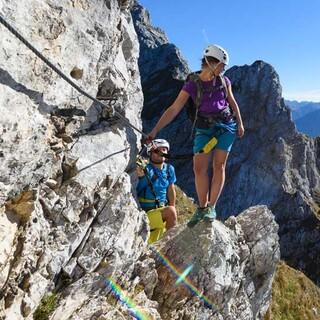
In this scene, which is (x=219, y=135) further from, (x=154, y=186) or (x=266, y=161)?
(x=266, y=161)

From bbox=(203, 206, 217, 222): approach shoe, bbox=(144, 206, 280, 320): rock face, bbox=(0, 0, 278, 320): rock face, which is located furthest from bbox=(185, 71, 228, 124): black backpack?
bbox=(144, 206, 280, 320): rock face

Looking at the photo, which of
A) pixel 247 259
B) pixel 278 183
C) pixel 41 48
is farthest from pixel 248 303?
pixel 278 183

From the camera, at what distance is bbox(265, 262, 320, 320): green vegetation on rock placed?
52.9 ft

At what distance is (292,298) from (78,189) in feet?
42.9

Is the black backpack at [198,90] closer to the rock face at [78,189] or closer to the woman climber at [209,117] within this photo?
the woman climber at [209,117]

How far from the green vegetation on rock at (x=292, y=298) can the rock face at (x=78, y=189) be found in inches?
228

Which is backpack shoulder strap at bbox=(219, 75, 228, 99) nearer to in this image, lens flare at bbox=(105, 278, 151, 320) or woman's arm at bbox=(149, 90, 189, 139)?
woman's arm at bbox=(149, 90, 189, 139)

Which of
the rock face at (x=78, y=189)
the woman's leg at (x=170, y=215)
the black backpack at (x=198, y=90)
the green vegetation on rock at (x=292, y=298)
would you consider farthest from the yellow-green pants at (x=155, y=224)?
the green vegetation on rock at (x=292, y=298)

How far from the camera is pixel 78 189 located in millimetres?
8367

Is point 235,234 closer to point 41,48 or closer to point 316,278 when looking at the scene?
point 41,48

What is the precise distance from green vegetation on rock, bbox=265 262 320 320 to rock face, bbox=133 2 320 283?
87.1 m

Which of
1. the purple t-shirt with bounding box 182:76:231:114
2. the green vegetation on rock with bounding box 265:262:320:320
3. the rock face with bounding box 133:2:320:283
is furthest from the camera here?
the rock face with bounding box 133:2:320:283

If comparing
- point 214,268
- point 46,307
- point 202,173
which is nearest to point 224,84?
→ point 202,173

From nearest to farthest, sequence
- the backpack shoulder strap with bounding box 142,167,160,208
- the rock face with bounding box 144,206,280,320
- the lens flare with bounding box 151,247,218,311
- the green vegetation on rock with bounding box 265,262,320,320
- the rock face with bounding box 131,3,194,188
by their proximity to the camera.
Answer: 1. the rock face with bounding box 144,206,280,320
2. the lens flare with bounding box 151,247,218,311
3. the backpack shoulder strap with bounding box 142,167,160,208
4. the green vegetation on rock with bounding box 265,262,320,320
5. the rock face with bounding box 131,3,194,188
